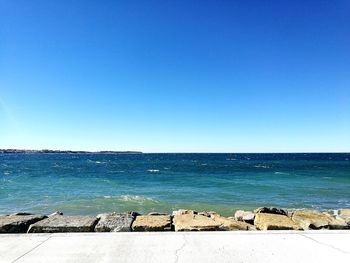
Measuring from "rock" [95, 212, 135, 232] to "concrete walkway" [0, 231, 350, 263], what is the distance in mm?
341

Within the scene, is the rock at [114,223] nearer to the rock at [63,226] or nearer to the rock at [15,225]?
the rock at [63,226]

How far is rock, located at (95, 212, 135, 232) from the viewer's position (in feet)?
16.4

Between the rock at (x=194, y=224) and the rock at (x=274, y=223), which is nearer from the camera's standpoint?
the rock at (x=194, y=224)

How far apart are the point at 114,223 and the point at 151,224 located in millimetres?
588

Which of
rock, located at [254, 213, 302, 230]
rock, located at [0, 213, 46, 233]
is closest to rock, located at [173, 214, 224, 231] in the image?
rock, located at [254, 213, 302, 230]

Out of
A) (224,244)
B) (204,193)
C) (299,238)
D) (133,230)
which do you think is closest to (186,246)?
(224,244)

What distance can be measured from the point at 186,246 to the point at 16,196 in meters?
19.0

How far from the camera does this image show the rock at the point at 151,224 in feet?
16.5

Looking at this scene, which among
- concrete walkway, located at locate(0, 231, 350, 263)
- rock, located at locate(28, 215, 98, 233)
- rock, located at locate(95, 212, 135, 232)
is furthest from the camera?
rock, located at locate(95, 212, 135, 232)

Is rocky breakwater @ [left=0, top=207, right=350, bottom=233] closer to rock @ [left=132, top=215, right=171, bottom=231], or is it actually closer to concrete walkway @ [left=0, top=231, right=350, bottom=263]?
rock @ [left=132, top=215, right=171, bottom=231]

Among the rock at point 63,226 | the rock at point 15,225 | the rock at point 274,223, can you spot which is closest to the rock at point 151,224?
the rock at point 63,226

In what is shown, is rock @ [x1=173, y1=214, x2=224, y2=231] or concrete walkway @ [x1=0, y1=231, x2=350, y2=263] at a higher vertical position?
rock @ [x1=173, y1=214, x2=224, y2=231]

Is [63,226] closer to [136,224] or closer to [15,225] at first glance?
[15,225]

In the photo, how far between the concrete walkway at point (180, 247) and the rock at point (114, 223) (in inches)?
13.4
